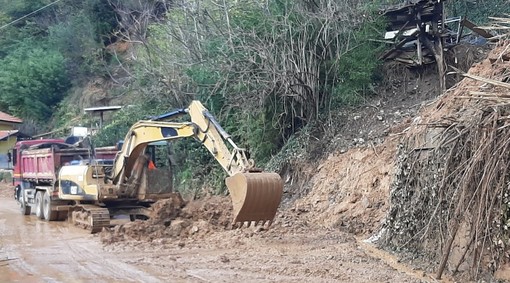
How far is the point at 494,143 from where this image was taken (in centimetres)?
858

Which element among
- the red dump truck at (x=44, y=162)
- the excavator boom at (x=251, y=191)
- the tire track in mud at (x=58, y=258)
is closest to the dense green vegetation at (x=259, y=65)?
the red dump truck at (x=44, y=162)

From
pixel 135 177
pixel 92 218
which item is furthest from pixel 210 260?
pixel 135 177

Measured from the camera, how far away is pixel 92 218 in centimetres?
1591

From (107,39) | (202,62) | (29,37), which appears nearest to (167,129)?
(202,62)

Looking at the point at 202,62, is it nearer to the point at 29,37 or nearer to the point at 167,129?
the point at 167,129

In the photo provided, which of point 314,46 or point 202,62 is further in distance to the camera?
point 202,62

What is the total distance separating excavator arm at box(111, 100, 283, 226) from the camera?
11.7m

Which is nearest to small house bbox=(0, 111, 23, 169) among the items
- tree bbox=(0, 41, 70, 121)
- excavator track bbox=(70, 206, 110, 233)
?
tree bbox=(0, 41, 70, 121)

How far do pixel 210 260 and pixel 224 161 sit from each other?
2.28 m

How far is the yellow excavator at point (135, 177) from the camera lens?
12039mm

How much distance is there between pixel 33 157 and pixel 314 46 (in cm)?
915

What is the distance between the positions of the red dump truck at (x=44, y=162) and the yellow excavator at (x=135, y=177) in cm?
3

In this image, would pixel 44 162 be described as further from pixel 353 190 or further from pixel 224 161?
pixel 353 190

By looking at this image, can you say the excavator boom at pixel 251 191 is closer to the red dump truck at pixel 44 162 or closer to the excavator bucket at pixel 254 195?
the excavator bucket at pixel 254 195
